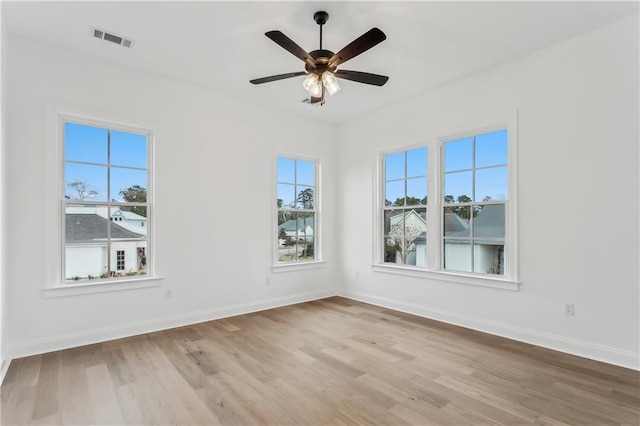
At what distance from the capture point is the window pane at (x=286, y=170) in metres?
5.35

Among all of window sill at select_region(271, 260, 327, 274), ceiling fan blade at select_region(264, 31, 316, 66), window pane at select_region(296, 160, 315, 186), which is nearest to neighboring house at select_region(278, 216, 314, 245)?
window sill at select_region(271, 260, 327, 274)

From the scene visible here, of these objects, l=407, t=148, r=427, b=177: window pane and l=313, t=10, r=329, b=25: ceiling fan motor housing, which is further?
l=407, t=148, r=427, b=177: window pane

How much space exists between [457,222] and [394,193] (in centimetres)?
114

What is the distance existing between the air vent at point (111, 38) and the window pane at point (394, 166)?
3.65 m

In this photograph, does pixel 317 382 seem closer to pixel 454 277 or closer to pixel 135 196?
pixel 454 277

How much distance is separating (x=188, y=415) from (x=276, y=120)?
13.4 feet

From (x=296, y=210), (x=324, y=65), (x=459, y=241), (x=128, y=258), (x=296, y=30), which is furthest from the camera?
(x=296, y=210)

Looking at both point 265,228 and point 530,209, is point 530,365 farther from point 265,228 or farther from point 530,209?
point 265,228

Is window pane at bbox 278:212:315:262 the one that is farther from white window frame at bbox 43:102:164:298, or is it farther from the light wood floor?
white window frame at bbox 43:102:164:298

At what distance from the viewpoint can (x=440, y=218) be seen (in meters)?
4.48

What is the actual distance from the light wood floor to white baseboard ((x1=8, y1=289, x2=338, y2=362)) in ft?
0.41

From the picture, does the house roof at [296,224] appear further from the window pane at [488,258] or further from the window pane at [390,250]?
the window pane at [488,258]

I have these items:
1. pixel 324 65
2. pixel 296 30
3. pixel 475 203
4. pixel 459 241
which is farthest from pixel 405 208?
pixel 296 30

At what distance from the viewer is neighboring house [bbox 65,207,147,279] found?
3.56 meters
